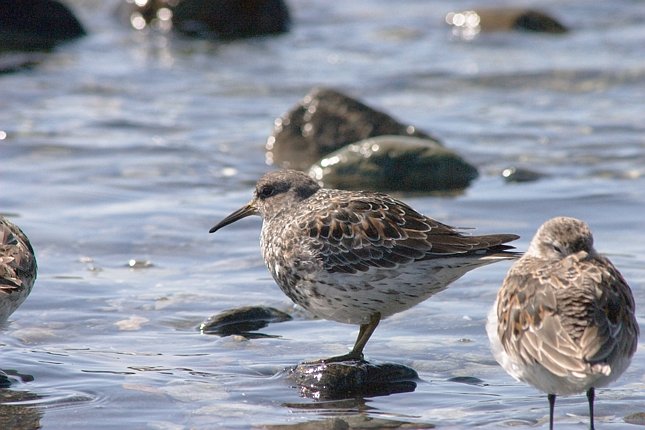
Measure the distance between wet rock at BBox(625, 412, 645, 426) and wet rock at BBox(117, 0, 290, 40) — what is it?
14.8 meters

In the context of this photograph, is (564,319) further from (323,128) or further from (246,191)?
(323,128)

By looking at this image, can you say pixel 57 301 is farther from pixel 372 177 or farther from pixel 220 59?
pixel 220 59

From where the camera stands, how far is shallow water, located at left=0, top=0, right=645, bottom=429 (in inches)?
264

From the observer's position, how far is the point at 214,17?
807 inches

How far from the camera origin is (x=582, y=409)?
649cm

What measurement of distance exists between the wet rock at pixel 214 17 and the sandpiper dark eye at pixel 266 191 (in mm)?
12377

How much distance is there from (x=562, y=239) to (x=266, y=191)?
8.83 ft

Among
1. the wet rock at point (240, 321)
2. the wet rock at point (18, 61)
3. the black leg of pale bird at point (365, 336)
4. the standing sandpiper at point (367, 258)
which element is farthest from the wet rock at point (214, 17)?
the black leg of pale bird at point (365, 336)

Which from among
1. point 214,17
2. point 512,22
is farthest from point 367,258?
point 214,17

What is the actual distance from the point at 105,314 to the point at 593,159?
6427 mm

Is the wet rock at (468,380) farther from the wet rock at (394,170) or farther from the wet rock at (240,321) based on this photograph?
the wet rock at (394,170)

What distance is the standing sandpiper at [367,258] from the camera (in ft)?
23.1

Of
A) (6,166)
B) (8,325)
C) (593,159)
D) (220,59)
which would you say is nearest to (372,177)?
(593,159)

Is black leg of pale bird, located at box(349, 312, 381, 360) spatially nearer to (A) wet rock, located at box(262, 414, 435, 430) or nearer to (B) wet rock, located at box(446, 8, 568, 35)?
(A) wet rock, located at box(262, 414, 435, 430)
